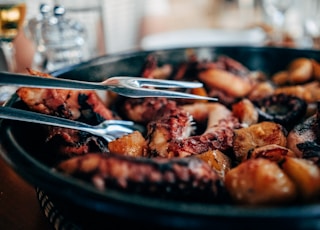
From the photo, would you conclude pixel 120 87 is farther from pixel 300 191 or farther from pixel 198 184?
pixel 300 191

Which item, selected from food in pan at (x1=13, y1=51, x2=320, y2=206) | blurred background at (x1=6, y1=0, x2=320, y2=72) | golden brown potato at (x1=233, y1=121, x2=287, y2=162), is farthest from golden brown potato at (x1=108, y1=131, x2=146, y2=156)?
blurred background at (x1=6, y1=0, x2=320, y2=72)

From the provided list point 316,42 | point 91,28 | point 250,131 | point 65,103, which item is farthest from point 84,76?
point 316,42

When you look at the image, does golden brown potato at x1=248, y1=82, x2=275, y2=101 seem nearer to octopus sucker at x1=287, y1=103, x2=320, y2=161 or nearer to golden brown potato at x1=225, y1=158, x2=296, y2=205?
octopus sucker at x1=287, y1=103, x2=320, y2=161

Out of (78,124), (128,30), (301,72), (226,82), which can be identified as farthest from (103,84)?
(128,30)

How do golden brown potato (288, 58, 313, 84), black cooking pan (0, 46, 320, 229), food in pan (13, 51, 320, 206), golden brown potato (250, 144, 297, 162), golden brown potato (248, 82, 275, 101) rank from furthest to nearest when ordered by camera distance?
golden brown potato (288, 58, 313, 84) → golden brown potato (248, 82, 275, 101) → golden brown potato (250, 144, 297, 162) → food in pan (13, 51, 320, 206) → black cooking pan (0, 46, 320, 229)

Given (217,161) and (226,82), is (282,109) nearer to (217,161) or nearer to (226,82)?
(226,82)

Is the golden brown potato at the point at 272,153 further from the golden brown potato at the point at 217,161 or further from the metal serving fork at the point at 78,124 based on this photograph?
the metal serving fork at the point at 78,124

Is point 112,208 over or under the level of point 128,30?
under
